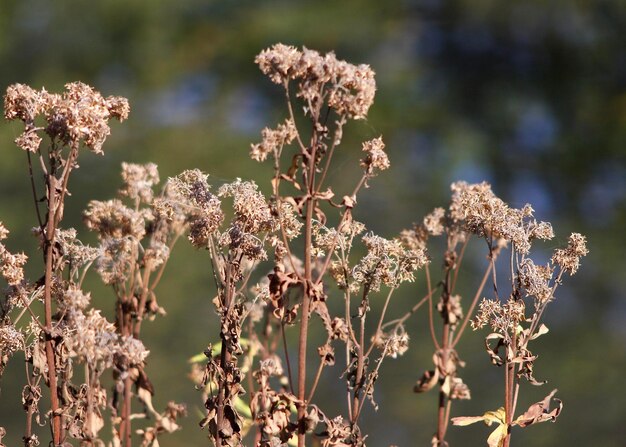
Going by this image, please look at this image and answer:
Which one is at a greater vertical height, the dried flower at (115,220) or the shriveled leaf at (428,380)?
the dried flower at (115,220)

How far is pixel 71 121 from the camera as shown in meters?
0.68

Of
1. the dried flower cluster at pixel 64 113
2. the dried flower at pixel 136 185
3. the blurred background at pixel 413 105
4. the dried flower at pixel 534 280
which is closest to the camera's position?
the dried flower cluster at pixel 64 113

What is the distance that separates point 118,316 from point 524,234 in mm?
455

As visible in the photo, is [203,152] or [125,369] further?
[203,152]

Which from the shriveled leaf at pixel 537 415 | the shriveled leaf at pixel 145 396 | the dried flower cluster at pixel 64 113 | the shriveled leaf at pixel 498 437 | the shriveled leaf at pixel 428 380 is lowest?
the shriveled leaf at pixel 498 437

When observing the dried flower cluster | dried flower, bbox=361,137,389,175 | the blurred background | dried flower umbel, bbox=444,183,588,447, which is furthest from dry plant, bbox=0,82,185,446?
the blurred background

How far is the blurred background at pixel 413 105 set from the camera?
2637 mm

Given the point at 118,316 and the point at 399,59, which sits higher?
the point at 399,59

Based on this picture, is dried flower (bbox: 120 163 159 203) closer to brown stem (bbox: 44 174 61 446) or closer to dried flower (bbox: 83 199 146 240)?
dried flower (bbox: 83 199 146 240)

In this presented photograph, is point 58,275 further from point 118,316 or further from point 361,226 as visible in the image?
point 361,226

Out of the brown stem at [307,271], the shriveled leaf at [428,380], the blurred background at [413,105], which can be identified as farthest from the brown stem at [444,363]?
the blurred background at [413,105]

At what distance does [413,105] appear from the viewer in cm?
312

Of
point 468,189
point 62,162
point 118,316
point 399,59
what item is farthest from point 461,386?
point 399,59

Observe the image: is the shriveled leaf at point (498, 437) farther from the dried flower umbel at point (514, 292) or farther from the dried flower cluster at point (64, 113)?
the dried flower cluster at point (64, 113)
